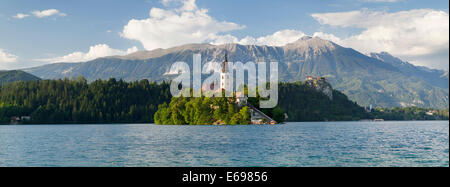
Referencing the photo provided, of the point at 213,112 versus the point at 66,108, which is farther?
the point at 66,108

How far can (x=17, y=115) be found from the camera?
6944 inches

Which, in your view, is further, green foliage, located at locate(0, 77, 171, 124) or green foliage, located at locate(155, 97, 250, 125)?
green foliage, located at locate(0, 77, 171, 124)

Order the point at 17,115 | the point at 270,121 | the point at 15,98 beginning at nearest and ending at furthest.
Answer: the point at 270,121
the point at 17,115
the point at 15,98

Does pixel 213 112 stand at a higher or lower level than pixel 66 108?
lower

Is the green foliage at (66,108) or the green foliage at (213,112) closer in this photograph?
the green foliage at (213,112)

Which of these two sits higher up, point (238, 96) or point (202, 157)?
point (238, 96)
